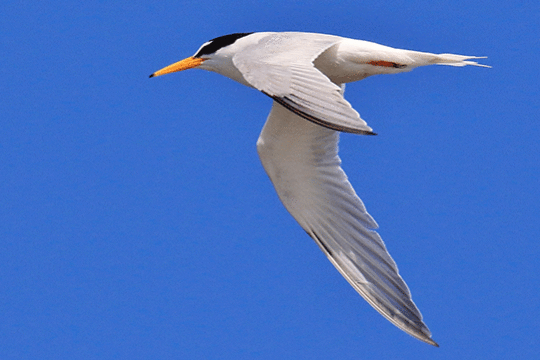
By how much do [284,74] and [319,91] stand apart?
29 cm

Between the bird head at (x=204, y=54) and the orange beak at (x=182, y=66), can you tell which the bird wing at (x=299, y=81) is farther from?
the orange beak at (x=182, y=66)

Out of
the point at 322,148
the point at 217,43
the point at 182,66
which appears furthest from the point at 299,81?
the point at 322,148

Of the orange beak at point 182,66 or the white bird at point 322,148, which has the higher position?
the orange beak at point 182,66

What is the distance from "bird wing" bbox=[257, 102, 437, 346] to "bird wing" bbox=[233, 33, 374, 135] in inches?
38.4

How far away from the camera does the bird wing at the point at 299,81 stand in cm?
440

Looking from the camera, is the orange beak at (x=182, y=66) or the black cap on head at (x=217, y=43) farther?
the orange beak at (x=182, y=66)

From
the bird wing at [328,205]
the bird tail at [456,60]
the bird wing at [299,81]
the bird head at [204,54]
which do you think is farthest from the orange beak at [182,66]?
the bird tail at [456,60]

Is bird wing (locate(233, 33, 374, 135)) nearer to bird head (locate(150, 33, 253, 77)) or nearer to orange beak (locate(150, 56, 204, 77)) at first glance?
bird head (locate(150, 33, 253, 77))

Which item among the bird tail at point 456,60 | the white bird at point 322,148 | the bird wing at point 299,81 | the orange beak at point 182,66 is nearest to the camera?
the bird wing at point 299,81

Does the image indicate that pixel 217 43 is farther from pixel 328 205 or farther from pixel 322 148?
pixel 328 205

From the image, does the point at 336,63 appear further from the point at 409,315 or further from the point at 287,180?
the point at 409,315

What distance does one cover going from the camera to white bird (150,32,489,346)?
16.9 ft

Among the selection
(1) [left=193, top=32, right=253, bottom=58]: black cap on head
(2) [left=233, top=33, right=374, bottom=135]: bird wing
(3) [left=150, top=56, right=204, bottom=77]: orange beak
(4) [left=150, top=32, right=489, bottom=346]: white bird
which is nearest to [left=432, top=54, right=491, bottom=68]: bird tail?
(4) [left=150, top=32, right=489, bottom=346]: white bird

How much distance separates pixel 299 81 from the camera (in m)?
4.70
